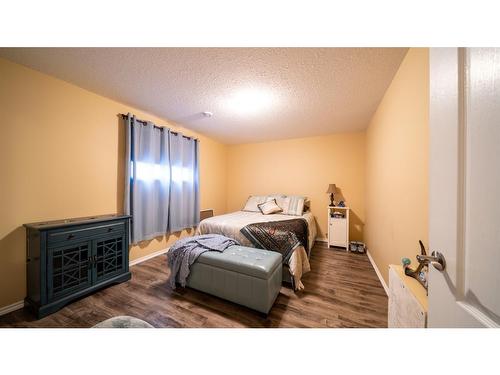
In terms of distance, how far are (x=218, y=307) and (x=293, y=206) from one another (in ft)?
7.63

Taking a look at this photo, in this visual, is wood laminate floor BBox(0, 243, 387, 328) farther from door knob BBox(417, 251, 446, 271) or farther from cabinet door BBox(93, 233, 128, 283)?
door knob BBox(417, 251, 446, 271)

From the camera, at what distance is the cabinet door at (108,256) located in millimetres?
1804

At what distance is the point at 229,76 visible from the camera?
1712mm

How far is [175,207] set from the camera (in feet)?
10.0

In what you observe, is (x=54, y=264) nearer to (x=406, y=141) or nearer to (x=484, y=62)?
(x=484, y=62)

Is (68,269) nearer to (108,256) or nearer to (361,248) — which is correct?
(108,256)

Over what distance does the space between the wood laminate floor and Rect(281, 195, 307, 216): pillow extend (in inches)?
54.1

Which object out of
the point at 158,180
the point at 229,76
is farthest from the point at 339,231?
the point at 158,180

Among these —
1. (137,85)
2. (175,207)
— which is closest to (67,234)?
(175,207)

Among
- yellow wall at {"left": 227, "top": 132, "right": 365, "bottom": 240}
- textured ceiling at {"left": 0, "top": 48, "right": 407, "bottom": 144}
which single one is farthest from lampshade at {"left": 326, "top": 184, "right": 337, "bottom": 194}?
textured ceiling at {"left": 0, "top": 48, "right": 407, "bottom": 144}

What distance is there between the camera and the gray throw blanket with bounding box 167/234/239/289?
68.8 inches

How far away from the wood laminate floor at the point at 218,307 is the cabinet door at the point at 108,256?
0.17 m

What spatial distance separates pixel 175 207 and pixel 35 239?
1657 millimetres
